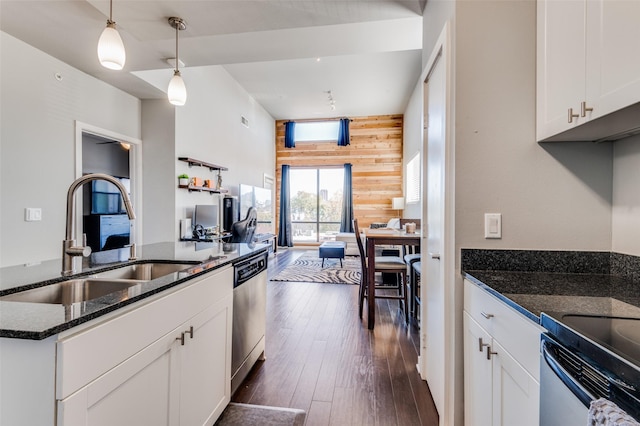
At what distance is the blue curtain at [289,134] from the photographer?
8.68 metres

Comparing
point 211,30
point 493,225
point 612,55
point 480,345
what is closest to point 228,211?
point 211,30

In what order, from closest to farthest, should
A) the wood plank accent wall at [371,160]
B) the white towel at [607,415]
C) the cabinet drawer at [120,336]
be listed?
the white towel at [607,415]
the cabinet drawer at [120,336]
the wood plank accent wall at [371,160]

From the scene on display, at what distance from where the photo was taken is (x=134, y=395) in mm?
1005

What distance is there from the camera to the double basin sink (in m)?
1.16

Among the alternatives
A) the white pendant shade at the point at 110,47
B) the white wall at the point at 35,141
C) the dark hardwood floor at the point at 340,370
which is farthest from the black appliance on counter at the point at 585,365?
the white wall at the point at 35,141

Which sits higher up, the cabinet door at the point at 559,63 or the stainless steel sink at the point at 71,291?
the cabinet door at the point at 559,63

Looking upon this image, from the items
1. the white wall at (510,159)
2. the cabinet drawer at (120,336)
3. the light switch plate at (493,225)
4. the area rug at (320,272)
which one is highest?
the white wall at (510,159)

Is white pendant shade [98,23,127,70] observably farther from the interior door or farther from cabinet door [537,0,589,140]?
cabinet door [537,0,589,140]

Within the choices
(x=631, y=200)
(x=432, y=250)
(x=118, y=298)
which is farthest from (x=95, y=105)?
(x=631, y=200)

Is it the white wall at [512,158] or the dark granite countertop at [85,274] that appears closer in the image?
the dark granite countertop at [85,274]

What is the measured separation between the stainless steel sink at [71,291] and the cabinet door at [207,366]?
0.37 meters

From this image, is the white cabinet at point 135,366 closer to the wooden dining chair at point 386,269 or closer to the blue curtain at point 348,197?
the wooden dining chair at point 386,269

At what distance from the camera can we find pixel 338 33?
9.96ft

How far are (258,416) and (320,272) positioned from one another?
3824mm
